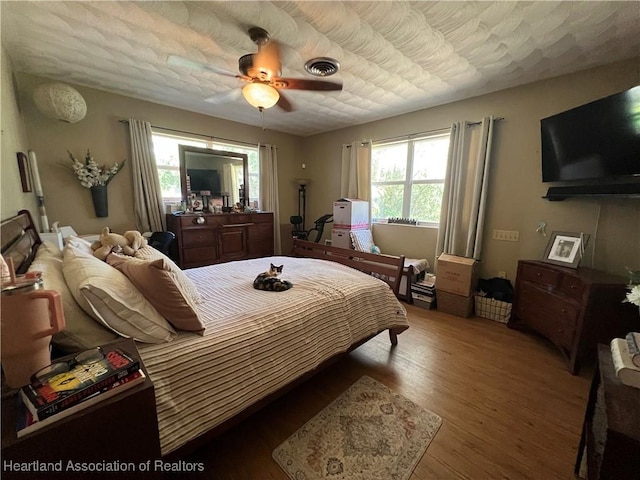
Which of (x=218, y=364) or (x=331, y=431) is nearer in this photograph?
(x=218, y=364)

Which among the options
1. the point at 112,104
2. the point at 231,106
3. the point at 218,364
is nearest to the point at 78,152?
the point at 112,104

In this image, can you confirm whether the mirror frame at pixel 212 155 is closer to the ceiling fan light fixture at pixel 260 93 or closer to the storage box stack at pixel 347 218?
the storage box stack at pixel 347 218

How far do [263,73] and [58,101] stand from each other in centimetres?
206

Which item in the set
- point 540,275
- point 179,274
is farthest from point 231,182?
point 540,275

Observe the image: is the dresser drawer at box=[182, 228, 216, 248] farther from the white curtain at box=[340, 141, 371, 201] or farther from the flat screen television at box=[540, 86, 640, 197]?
the flat screen television at box=[540, 86, 640, 197]

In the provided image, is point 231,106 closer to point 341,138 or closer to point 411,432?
point 341,138

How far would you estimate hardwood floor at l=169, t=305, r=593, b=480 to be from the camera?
1.25m

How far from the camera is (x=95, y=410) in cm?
64

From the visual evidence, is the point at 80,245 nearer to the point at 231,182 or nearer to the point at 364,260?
the point at 364,260

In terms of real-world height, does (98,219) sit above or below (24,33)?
below

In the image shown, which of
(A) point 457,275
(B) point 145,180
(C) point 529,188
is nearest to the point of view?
(C) point 529,188

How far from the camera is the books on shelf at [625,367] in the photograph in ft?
2.96

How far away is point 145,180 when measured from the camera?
3.31 metres

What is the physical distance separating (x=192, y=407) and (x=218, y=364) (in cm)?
17
